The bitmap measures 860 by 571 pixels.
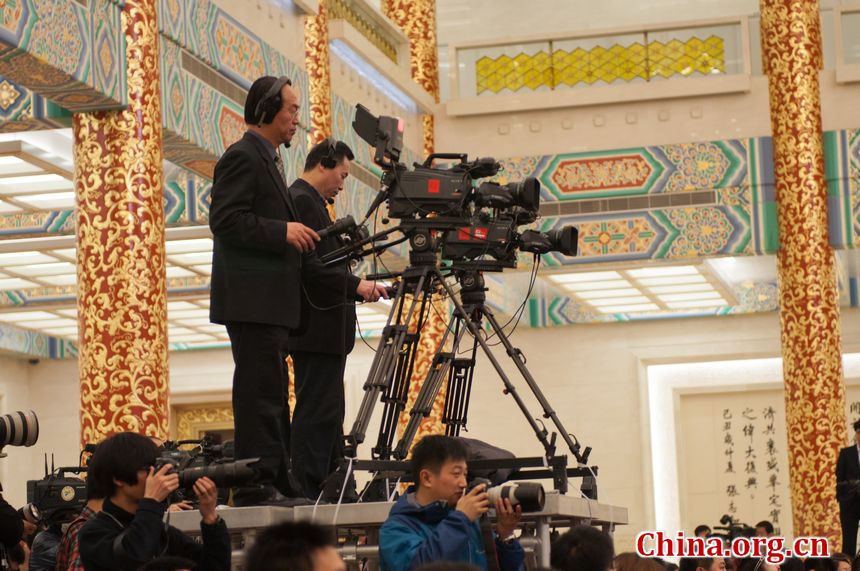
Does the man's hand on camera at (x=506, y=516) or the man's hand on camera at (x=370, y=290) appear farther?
the man's hand on camera at (x=370, y=290)

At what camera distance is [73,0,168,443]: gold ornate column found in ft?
25.4

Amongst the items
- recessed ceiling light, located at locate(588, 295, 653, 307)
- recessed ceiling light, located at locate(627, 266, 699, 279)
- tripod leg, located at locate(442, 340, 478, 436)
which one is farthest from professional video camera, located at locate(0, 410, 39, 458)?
recessed ceiling light, located at locate(588, 295, 653, 307)

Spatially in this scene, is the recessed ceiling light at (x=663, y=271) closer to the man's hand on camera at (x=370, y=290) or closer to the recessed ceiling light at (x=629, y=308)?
the recessed ceiling light at (x=629, y=308)

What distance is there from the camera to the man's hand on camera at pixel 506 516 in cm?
391

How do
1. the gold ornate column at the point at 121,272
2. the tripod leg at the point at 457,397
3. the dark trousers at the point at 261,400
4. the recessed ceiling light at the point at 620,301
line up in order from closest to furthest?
1. the dark trousers at the point at 261,400
2. the tripod leg at the point at 457,397
3. the gold ornate column at the point at 121,272
4. the recessed ceiling light at the point at 620,301

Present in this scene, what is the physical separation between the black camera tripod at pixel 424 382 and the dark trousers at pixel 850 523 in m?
6.65

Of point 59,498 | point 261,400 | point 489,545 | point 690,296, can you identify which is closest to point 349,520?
point 261,400

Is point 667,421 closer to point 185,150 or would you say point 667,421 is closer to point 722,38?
point 722,38

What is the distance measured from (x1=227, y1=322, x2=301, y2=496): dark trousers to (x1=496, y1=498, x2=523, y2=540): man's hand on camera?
95 cm

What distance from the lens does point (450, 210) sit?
16.9 ft

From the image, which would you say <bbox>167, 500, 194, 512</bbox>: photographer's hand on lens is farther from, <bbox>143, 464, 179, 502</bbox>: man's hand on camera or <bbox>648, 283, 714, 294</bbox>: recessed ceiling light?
<bbox>648, 283, 714, 294</bbox>: recessed ceiling light

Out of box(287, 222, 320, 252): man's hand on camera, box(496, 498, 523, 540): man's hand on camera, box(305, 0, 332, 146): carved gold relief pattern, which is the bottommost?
box(496, 498, 523, 540): man's hand on camera

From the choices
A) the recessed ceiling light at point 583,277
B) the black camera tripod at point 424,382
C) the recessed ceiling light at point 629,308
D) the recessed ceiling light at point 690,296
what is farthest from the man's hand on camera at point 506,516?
the recessed ceiling light at point 629,308

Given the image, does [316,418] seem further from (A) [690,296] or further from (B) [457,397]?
(A) [690,296]
